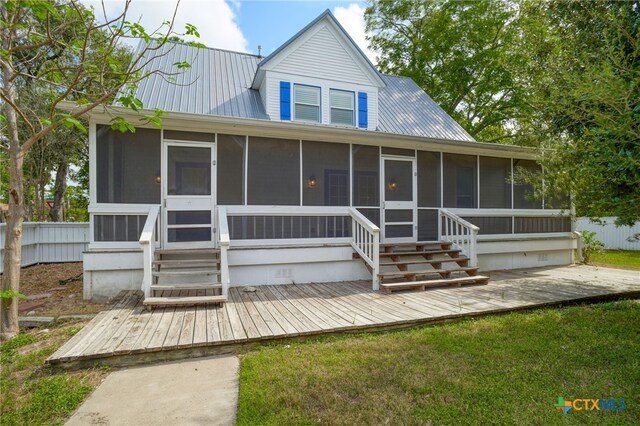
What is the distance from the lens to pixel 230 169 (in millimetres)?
6109

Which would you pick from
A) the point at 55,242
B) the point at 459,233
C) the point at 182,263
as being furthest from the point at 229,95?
the point at 55,242

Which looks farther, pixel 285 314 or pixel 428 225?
pixel 428 225

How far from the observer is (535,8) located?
6.05 meters

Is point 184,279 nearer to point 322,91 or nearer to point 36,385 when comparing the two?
point 36,385

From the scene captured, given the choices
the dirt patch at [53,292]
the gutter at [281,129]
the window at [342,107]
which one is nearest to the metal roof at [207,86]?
the gutter at [281,129]

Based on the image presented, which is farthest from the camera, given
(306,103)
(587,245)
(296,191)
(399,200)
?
(587,245)

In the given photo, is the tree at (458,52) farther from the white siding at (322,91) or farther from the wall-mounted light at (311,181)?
the wall-mounted light at (311,181)

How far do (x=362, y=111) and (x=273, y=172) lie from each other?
323cm

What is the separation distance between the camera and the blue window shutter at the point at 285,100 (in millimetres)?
7371

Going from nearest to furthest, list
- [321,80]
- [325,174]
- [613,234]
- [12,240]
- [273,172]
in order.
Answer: [12,240], [273,172], [325,174], [321,80], [613,234]

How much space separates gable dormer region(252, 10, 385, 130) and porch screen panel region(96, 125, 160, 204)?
2912mm

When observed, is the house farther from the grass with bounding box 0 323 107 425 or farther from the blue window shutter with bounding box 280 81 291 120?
the grass with bounding box 0 323 107 425

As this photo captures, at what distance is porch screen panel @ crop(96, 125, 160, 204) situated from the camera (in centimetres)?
535

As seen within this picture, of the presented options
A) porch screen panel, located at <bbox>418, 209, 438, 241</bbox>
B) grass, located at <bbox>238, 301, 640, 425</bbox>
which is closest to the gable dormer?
porch screen panel, located at <bbox>418, 209, 438, 241</bbox>
